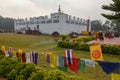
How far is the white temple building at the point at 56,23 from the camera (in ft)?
153

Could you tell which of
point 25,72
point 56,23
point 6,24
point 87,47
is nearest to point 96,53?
point 25,72

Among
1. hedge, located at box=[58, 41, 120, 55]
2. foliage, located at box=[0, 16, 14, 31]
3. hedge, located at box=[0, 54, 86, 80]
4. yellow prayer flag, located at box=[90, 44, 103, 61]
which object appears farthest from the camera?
foliage, located at box=[0, 16, 14, 31]

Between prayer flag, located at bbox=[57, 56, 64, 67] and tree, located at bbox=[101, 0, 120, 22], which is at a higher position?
tree, located at bbox=[101, 0, 120, 22]

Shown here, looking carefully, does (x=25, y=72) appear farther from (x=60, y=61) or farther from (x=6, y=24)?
(x=6, y=24)

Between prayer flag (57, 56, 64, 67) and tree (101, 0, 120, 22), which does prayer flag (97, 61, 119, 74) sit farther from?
tree (101, 0, 120, 22)

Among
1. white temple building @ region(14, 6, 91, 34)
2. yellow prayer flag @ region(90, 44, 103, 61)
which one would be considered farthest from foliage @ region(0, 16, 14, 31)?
yellow prayer flag @ region(90, 44, 103, 61)

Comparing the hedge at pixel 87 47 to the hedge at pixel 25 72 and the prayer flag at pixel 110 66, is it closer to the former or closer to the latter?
the hedge at pixel 25 72

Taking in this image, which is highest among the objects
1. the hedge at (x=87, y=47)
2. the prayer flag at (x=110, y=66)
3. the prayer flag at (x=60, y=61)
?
the prayer flag at (x=110, y=66)

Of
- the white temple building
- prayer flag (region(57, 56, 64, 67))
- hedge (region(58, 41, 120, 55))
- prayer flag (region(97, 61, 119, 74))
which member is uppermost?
the white temple building

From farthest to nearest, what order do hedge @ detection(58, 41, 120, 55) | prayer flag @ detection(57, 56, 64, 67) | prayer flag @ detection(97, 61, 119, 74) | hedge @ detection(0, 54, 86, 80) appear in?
hedge @ detection(58, 41, 120, 55)
prayer flag @ detection(57, 56, 64, 67)
hedge @ detection(0, 54, 86, 80)
prayer flag @ detection(97, 61, 119, 74)

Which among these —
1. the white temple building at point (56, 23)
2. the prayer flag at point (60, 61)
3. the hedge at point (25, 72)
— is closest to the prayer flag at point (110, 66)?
the hedge at point (25, 72)

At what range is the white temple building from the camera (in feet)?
153

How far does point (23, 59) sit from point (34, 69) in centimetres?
198

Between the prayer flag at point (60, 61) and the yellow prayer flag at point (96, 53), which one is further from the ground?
the yellow prayer flag at point (96, 53)
